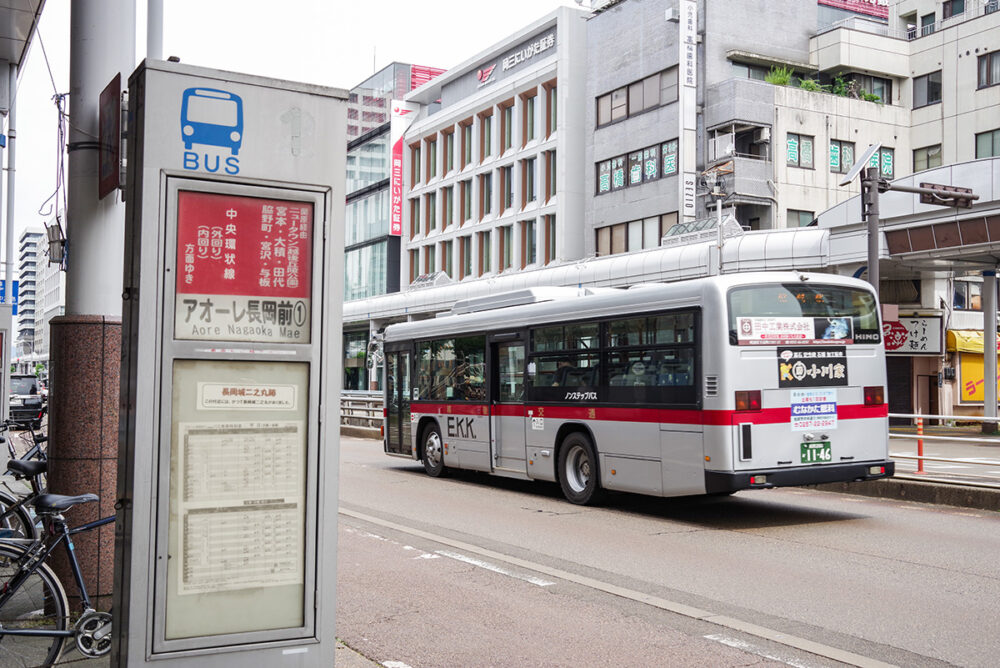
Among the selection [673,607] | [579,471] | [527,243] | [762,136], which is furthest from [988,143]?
[673,607]

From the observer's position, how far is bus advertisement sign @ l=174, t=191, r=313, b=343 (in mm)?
4309

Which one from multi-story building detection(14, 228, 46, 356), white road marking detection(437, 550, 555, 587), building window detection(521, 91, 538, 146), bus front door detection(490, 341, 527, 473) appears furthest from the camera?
multi-story building detection(14, 228, 46, 356)

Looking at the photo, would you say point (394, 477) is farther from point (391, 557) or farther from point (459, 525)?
point (391, 557)

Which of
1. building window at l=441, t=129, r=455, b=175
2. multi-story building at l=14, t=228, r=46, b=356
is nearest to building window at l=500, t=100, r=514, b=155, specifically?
building window at l=441, t=129, r=455, b=175

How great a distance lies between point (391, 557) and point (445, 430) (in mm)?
7827

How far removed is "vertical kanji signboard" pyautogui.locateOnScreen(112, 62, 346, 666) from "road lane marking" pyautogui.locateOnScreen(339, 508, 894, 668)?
332 centimetres

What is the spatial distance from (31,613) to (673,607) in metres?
4.39

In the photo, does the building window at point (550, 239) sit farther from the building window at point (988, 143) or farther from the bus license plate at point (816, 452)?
the bus license plate at point (816, 452)

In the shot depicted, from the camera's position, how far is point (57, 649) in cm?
512

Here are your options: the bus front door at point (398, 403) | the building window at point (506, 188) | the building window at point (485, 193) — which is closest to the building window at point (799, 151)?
the building window at point (506, 188)

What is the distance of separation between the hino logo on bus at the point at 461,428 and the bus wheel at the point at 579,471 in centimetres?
260

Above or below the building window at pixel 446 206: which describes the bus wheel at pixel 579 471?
below

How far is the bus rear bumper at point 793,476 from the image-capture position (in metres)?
11.3

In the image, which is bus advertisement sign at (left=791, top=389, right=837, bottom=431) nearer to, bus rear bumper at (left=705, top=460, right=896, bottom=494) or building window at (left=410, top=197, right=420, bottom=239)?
bus rear bumper at (left=705, top=460, right=896, bottom=494)
